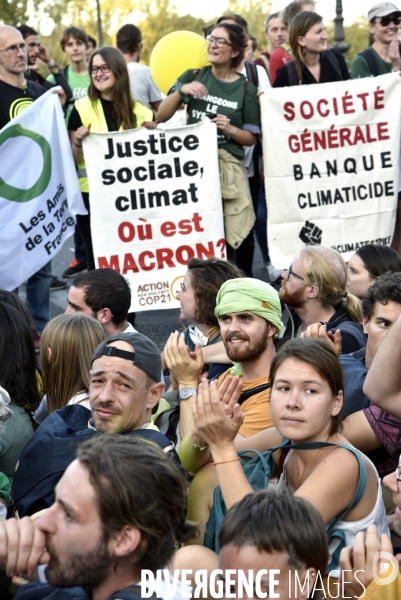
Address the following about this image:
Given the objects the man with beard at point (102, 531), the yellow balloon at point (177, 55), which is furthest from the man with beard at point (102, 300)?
the yellow balloon at point (177, 55)

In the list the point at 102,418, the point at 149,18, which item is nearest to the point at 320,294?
the point at 102,418

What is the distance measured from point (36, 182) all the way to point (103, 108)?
843 mm

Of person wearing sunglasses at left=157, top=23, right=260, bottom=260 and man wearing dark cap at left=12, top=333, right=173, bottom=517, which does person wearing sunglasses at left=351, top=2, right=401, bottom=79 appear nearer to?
person wearing sunglasses at left=157, top=23, right=260, bottom=260

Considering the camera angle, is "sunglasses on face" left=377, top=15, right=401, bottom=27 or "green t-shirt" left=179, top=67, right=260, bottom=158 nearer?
"green t-shirt" left=179, top=67, right=260, bottom=158

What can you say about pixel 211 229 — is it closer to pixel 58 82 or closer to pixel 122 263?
pixel 122 263

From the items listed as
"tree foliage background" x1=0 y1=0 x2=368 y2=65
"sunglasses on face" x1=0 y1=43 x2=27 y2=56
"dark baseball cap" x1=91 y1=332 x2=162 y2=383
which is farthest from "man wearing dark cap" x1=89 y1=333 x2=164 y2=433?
"tree foliage background" x1=0 y1=0 x2=368 y2=65

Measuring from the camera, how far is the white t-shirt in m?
9.40

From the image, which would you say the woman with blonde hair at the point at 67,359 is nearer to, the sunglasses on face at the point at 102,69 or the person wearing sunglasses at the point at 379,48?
the sunglasses on face at the point at 102,69

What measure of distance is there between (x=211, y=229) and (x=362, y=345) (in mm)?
2909

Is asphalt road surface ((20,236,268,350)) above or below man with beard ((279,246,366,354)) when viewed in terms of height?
below

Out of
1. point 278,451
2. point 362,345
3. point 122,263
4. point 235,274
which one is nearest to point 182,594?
point 278,451

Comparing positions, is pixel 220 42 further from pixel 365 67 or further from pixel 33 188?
pixel 33 188

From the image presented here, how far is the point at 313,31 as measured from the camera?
303 inches

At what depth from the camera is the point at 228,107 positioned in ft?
24.8
